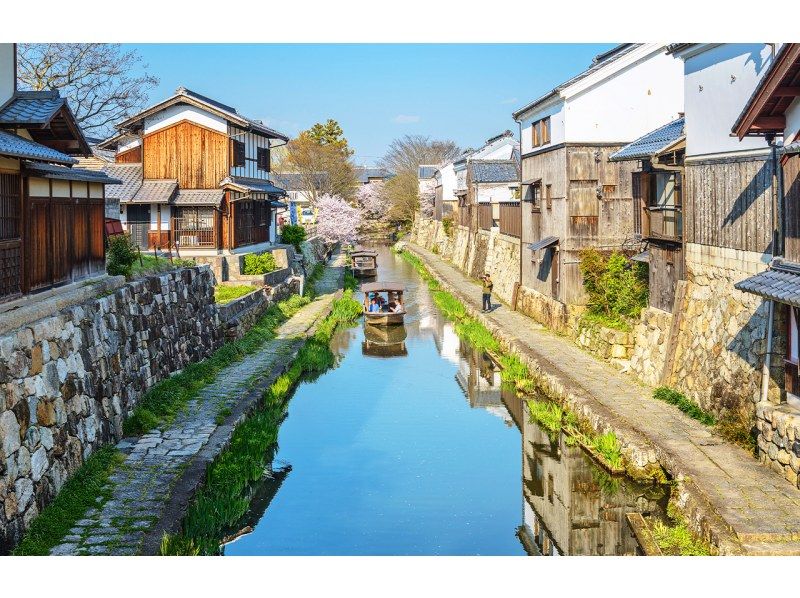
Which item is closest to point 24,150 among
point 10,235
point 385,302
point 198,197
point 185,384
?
point 10,235

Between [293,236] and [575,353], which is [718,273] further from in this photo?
[293,236]

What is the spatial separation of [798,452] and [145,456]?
372 inches

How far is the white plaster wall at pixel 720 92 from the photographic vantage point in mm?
12492

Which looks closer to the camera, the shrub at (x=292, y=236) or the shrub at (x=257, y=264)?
the shrub at (x=257, y=264)

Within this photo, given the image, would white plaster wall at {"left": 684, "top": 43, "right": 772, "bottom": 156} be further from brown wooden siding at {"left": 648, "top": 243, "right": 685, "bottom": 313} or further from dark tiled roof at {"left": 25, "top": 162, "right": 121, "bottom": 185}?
dark tiled roof at {"left": 25, "top": 162, "right": 121, "bottom": 185}

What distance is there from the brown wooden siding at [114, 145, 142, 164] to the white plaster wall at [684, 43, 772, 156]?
75.3ft

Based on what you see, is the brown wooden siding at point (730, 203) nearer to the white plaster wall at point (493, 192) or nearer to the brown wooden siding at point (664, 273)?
the brown wooden siding at point (664, 273)

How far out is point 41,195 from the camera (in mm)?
13586

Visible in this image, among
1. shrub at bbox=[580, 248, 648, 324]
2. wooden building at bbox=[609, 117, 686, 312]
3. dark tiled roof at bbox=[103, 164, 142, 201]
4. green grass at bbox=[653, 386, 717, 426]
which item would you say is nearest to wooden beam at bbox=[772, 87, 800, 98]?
wooden building at bbox=[609, 117, 686, 312]

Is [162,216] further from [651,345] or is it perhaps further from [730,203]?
[730,203]

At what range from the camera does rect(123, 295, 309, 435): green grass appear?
1451 centimetres

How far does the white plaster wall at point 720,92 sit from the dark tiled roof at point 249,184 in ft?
63.5

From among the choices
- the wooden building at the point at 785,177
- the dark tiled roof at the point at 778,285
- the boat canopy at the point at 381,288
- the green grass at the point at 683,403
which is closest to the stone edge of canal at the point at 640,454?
the green grass at the point at 683,403

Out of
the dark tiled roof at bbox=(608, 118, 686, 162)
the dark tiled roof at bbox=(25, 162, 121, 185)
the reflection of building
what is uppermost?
the dark tiled roof at bbox=(608, 118, 686, 162)
